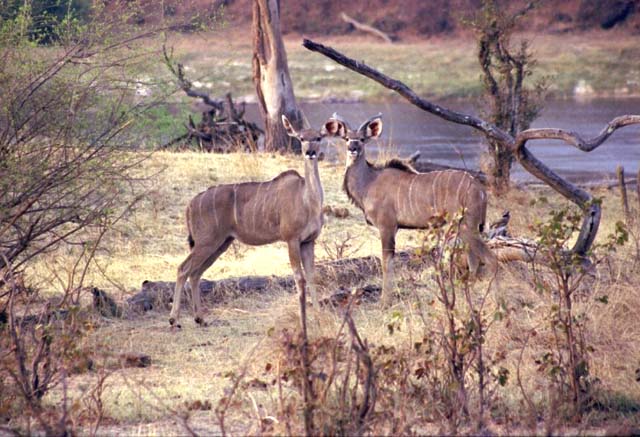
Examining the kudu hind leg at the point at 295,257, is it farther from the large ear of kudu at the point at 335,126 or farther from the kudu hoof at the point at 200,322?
the large ear of kudu at the point at 335,126

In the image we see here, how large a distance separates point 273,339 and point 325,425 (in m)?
1.91

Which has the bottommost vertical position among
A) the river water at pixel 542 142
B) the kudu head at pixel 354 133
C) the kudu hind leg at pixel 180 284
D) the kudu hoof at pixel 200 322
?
the river water at pixel 542 142

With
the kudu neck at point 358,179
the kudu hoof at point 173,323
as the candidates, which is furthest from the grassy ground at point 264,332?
the kudu neck at point 358,179

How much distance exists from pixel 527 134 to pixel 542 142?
52.4 ft

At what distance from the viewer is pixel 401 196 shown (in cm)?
892

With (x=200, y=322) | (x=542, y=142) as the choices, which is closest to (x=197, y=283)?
(x=200, y=322)

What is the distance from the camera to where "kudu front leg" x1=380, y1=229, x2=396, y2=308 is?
27.6 feet

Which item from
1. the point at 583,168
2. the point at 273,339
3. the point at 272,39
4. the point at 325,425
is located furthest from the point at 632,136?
the point at 325,425

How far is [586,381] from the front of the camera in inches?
227

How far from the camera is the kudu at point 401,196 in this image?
28.1ft

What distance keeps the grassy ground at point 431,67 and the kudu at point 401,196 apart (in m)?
19.7

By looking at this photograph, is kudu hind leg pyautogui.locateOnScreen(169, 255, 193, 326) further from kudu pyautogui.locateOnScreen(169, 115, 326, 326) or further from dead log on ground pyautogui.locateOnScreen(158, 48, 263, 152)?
dead log on ground pyautogui.locateOnScreen(158, 48, 263, 152)

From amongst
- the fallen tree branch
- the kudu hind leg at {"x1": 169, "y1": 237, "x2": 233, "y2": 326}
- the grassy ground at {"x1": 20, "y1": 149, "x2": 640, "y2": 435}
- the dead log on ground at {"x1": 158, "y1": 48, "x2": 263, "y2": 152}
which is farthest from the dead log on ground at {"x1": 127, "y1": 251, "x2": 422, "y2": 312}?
the fallen tree branch

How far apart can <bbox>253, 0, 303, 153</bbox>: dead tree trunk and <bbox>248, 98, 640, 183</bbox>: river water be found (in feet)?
5.08
